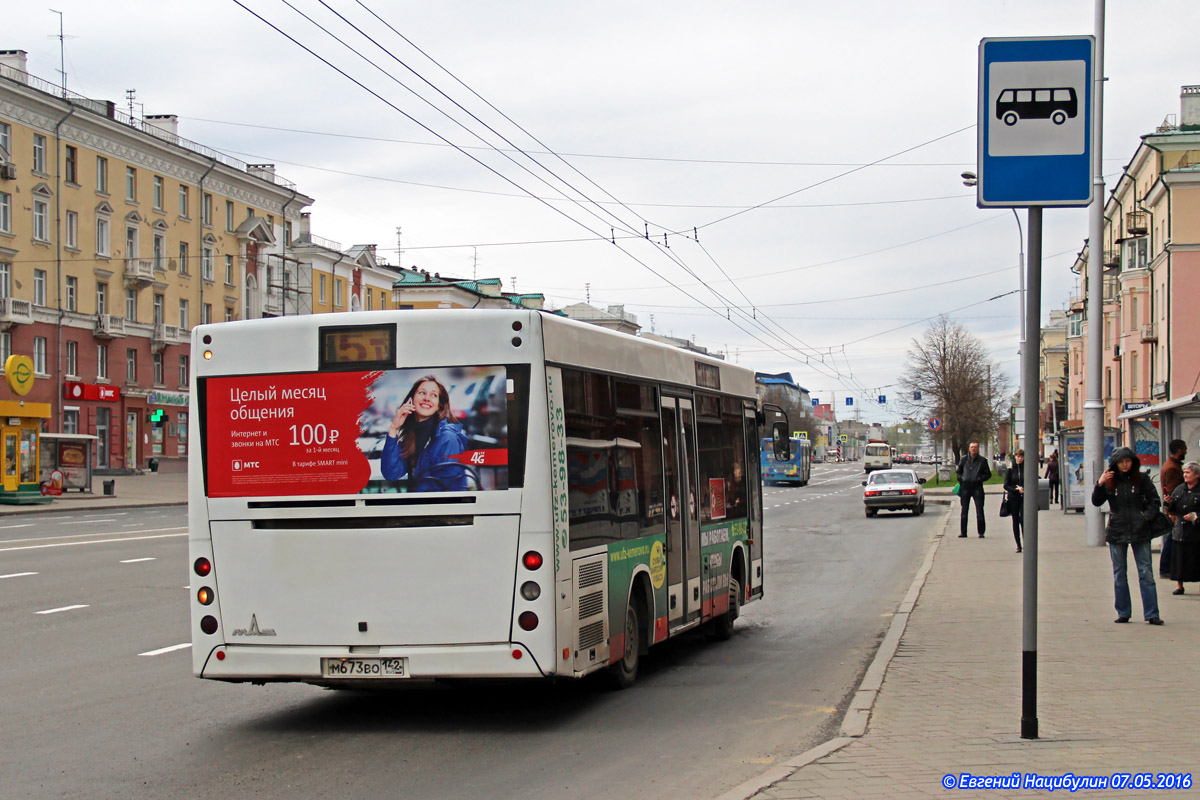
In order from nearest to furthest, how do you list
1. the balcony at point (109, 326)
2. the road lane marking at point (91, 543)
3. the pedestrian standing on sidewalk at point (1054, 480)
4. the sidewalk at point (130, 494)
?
the road lane marking at point (91, 543)
the sidewalk at point (130, 494)
the pedestrian standing on sidewalk at point (1054, 480)
the balcony at point (109, 326)

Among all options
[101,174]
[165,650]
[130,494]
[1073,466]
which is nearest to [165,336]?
[101,174]

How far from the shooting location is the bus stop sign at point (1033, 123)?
6.65 meters

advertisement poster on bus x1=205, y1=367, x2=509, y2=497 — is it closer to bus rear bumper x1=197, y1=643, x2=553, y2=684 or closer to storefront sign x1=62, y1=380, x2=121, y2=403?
bus rear bumper x1=197, y1=643, x2=553, y2=684

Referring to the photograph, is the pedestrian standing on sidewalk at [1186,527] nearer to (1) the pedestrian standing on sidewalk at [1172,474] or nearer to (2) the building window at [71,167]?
(1) the pedestrian standing on sidewalk at [1172,474]

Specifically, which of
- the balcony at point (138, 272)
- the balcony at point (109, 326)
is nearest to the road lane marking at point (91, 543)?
the balcony at point (109, 326)

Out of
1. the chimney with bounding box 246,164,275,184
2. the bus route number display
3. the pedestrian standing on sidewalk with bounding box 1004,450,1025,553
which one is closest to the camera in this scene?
the bus route number display

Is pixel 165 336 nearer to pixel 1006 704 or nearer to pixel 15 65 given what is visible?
pixel 15 65

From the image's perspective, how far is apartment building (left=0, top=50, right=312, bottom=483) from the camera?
5141 centimetres

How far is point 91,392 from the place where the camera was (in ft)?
180

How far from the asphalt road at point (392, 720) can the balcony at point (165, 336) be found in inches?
1879

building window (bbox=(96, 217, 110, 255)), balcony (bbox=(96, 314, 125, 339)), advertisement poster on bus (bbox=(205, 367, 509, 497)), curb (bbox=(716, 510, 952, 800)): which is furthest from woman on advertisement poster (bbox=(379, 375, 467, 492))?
building window (bbox=(96, 217, 110, 255))

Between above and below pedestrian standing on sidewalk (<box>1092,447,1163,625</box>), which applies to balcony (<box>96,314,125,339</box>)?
above

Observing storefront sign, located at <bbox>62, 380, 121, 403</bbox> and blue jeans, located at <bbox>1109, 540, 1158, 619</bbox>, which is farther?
storefront sign, located at <bbox>62, 380, 121, 403</bbox>

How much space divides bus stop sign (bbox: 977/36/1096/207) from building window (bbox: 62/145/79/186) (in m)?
53.9
